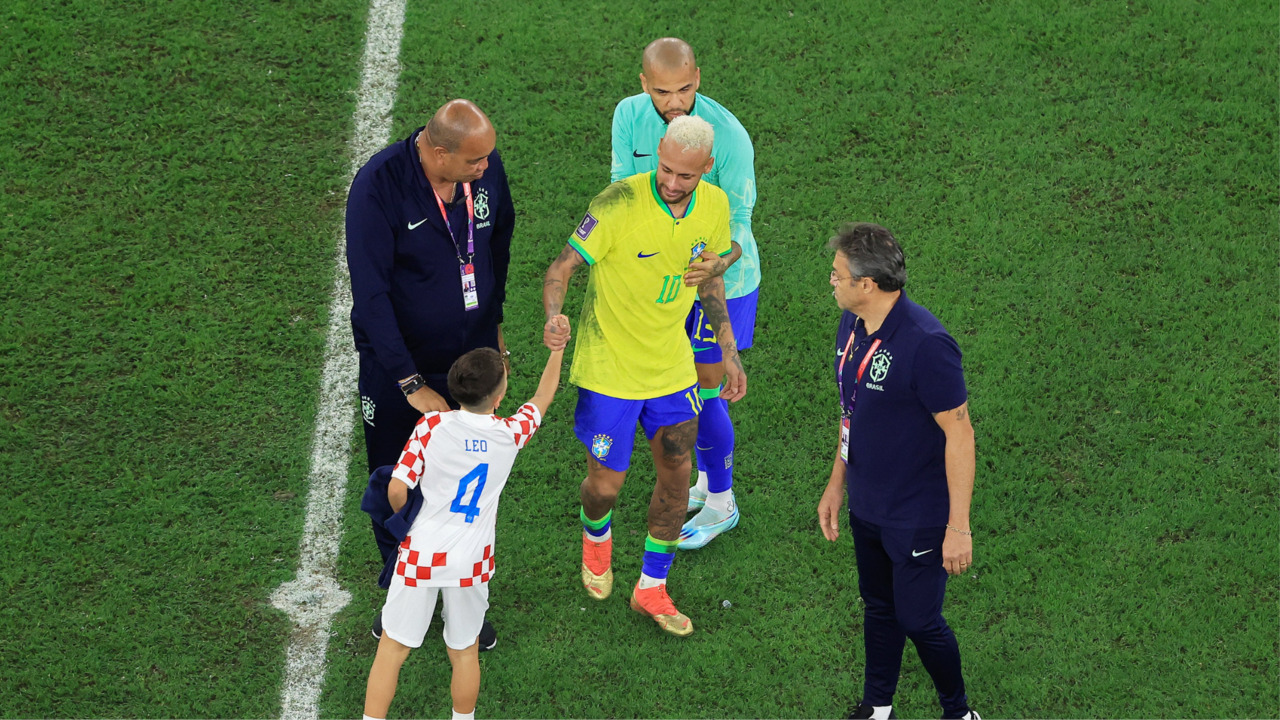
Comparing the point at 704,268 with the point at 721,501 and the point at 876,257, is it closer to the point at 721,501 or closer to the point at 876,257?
the point at 876,257

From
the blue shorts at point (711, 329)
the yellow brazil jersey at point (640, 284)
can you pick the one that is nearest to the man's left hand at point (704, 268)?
the yellow brazil jersey at point (640, 284)

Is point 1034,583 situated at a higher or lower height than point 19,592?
higher

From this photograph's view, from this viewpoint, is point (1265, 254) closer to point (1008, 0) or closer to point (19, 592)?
point (1008, 0)

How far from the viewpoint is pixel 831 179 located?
798 cm

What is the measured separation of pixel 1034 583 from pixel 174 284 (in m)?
5.00

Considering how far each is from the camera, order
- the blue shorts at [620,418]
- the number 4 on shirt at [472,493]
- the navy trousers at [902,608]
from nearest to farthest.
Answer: the number 4 on shirt at [472,493]
the navy trousers at [902,608]
the blue shorts at [620,418]

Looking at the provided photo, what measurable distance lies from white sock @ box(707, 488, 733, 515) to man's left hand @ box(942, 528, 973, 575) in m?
1.74

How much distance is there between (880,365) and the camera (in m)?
4.53

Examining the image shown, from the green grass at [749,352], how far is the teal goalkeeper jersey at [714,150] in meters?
1.51

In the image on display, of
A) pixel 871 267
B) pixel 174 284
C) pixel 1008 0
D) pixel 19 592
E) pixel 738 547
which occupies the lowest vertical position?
pixel 19 592

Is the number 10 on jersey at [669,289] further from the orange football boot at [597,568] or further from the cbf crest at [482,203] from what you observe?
the orange football boot at [597,568]

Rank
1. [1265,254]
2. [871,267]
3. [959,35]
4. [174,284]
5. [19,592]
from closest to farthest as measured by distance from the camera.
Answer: [871,267]
[19,592]
[174,284]
[1265,254]
[959,35]

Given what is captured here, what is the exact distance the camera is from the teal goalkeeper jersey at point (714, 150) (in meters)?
5.63

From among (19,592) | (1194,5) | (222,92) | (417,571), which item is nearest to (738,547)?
(417,571)
